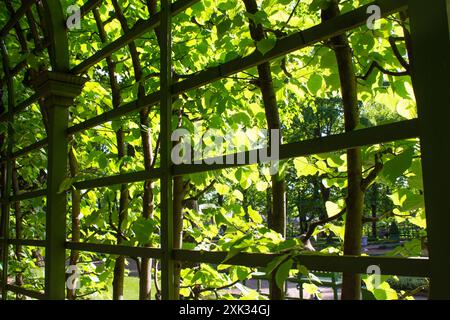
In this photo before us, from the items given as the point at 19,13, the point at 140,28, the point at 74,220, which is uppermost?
the point at 19,13

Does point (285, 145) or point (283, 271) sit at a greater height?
point (285, 145)

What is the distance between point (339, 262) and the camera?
88 centimetres

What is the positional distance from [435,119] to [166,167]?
81cm

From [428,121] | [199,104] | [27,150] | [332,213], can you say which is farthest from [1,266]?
[428,121]

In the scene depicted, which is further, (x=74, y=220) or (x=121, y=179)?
(x=74, y=220)

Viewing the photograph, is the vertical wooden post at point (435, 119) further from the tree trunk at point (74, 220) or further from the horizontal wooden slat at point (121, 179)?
the tree trunk at point (74, 220)

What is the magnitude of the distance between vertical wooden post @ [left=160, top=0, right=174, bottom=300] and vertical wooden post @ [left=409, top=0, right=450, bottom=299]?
0.78 meters

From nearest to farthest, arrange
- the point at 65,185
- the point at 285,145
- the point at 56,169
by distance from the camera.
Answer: the point at 285,145, the point at 65,185, the point at 56,169

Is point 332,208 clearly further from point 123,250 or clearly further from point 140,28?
point 140,28

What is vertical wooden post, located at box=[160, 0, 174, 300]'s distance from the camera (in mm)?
1347

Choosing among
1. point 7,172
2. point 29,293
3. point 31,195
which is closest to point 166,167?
point 31,195

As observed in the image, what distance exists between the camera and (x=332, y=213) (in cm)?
119

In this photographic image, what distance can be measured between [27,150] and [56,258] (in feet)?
2.58
